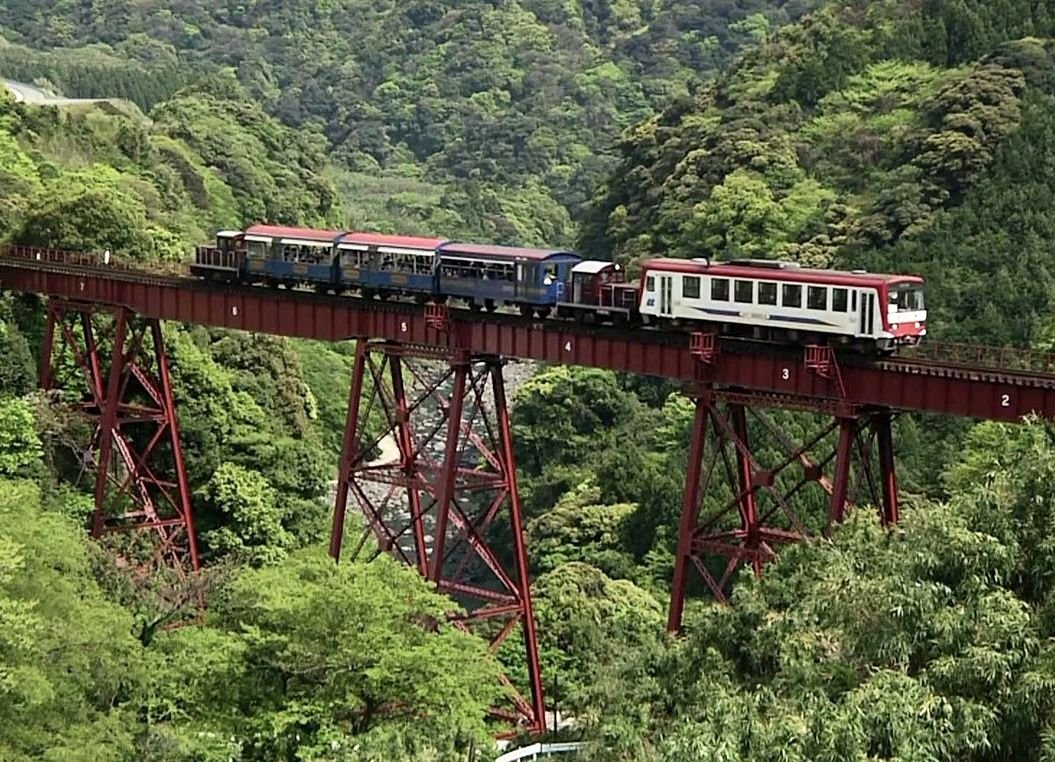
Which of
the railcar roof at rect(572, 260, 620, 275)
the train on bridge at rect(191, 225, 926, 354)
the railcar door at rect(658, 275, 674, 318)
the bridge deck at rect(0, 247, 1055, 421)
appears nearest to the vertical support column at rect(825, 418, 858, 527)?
the bridge deck at rect(0, 247, 1055, 421)

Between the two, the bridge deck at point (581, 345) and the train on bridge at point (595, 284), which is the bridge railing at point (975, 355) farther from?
the train on bridge at point (595, 284)

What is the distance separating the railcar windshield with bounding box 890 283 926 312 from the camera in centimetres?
2697

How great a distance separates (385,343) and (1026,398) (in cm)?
1203

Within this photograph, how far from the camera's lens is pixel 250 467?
42.3 metres

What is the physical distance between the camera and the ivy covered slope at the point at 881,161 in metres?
52.9

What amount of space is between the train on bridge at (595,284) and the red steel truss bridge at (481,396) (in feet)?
1.66

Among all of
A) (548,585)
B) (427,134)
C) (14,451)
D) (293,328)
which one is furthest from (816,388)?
(427,134)

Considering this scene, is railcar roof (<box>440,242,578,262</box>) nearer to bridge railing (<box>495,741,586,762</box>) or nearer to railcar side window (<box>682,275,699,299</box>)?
railcar side window (<box>682,275,699,299</box>)

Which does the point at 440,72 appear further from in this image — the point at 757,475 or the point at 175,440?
the point at 757,475

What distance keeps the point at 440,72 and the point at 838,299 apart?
125m

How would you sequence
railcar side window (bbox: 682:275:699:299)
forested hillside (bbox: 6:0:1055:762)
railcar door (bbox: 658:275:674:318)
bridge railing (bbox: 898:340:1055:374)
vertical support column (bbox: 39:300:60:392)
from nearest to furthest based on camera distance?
forested hillside (bbox: 6:0:1055:762)
bridge railing (bbox: 898:340:1055:374)
railcar side window (bbox: 682:275:699:299)
railcar door (bbox: 658:275:674:318)
vertical support column (bbox: 39:300:60:392)

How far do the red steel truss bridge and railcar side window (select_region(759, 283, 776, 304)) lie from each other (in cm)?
77

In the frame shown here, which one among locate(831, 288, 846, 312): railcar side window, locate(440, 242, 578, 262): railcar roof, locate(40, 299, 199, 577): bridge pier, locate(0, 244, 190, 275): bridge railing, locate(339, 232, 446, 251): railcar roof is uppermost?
locate(339, 232, 446, 251): railcar roof

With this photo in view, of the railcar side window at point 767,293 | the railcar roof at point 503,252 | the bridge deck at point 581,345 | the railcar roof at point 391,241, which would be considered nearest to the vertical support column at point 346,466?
the bridge deck at point 581,345
